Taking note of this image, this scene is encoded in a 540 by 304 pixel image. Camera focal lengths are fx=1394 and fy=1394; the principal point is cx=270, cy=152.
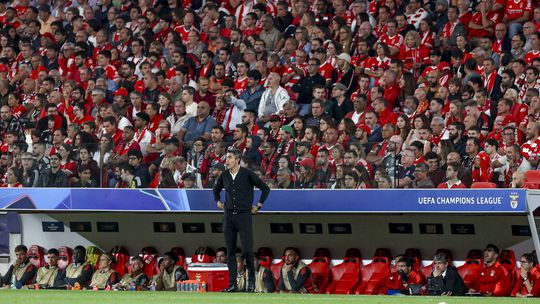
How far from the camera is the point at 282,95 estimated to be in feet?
76.1

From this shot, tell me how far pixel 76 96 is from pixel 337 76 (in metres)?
5.18

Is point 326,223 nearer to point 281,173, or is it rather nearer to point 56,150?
point 281,173

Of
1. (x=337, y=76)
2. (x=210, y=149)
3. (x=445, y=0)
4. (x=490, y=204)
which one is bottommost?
(x=490, y=204)

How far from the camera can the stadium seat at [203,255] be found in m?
22.4

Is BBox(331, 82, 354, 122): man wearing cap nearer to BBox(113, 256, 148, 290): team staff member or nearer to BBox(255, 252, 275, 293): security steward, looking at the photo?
BBox(255, 252, 275, 293): security steward

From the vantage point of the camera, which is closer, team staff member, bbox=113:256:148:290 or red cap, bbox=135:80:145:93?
team staff member, bbox=113:256:148:290

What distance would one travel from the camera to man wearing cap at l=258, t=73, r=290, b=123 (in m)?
23.1

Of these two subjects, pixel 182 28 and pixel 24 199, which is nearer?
pixel 24 199

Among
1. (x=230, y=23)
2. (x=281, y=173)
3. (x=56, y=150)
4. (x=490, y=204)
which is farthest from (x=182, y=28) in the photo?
(x=490, y=204)

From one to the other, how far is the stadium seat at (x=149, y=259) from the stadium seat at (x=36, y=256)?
1.84 m

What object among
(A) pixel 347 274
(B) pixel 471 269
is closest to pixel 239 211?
(A) pixel 347 274

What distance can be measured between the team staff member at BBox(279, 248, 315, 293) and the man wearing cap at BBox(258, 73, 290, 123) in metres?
2.83

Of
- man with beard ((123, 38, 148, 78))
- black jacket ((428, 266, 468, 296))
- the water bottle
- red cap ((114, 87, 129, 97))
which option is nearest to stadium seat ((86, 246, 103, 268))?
the water bottle

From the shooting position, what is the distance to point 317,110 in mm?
22016
